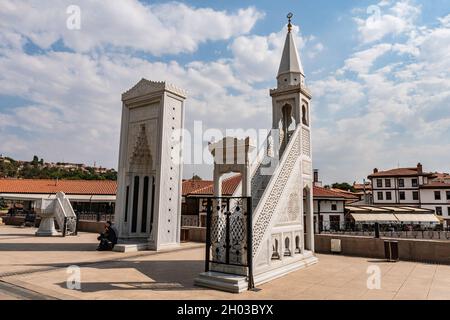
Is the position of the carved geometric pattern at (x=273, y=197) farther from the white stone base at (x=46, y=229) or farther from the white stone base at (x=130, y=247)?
the white stone base at (x=46, y=229)

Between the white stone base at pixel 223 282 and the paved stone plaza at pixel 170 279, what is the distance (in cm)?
19

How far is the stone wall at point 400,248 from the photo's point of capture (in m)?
9.82

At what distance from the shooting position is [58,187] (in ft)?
107

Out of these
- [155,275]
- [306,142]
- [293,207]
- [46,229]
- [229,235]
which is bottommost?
[155,275]

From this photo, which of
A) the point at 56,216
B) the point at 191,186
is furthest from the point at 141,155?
the point at 191,186

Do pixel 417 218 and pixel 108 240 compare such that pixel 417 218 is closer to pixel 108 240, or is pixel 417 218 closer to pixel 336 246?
pixel 336 246

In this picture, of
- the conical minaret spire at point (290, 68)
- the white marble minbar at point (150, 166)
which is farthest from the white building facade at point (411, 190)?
the white marble minbar at point (150, 166)

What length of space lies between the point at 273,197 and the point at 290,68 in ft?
19.0

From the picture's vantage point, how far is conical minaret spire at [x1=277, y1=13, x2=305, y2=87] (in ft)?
37.2

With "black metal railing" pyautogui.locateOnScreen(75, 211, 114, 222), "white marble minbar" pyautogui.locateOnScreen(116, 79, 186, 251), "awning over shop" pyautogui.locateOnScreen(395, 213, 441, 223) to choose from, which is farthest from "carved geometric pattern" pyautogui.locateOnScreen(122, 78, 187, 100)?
"awning over shop" pyautogui.locateOnScreen(395, 213, 441, 223)

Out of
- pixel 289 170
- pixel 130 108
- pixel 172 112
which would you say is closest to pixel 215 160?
pixel 289 170

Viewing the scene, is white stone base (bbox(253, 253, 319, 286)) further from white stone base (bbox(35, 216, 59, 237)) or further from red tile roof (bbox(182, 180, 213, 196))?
red tile roof (bbox(182, 180, 213, 196))
